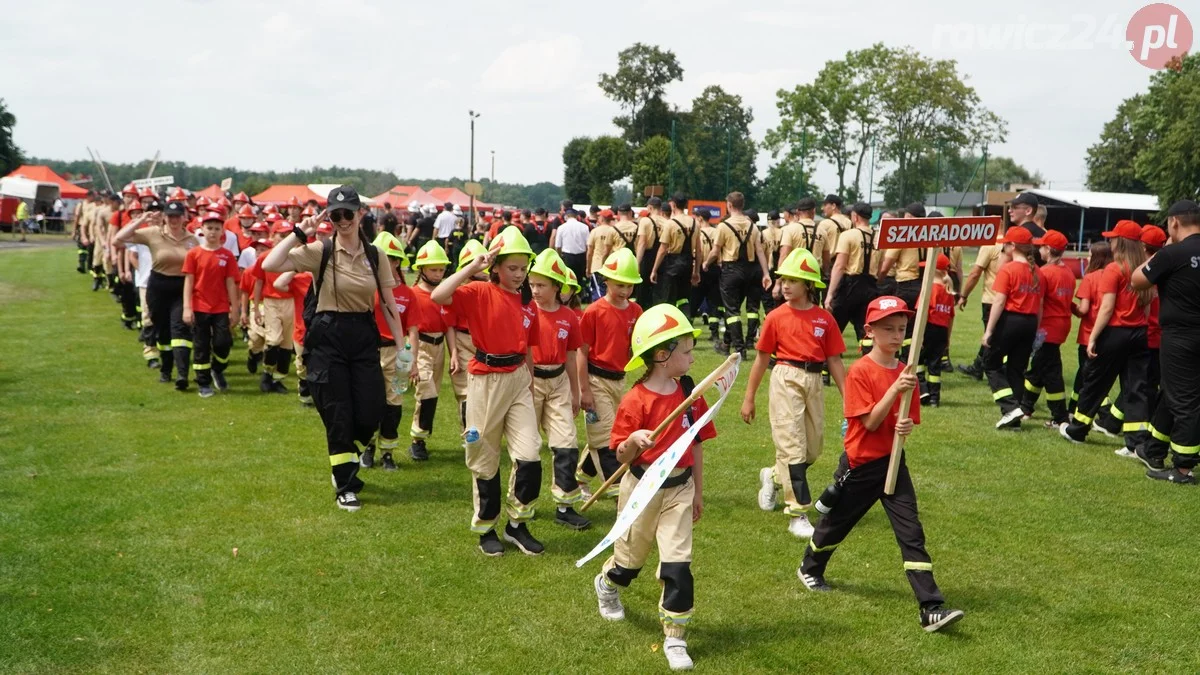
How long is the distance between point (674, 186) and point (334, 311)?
2258 centimetres

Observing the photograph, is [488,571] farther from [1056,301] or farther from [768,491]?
[1056,301]

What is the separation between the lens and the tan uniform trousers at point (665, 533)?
4.96 metres

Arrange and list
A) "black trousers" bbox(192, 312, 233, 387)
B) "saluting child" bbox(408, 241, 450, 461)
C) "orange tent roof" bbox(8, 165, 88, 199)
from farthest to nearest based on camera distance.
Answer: "orange tent roof" bbox(8, 165, 88, 199), "black trousers" bbox(192, 312, 233, 387), "saluting child" bbox(408, 241, 450, 461)

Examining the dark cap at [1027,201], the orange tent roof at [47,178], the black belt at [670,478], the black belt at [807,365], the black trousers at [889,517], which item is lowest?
the black trousers at [889,517]

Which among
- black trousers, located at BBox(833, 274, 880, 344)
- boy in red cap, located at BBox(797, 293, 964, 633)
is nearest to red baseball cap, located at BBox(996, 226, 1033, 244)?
black trousers, located at BBox(833, 274, 880, 344)

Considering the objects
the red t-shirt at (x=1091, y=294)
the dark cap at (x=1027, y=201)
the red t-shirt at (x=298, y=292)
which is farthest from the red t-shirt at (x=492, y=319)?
the dark cap at (x=1027, y=201)

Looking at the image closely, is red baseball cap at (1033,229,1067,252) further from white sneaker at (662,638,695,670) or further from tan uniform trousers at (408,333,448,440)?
white sneaker at (662,638,695,670)

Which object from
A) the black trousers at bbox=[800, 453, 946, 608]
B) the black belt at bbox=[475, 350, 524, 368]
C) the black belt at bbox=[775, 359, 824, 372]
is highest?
the black belt at bbox=[475, 350, 524, 368]

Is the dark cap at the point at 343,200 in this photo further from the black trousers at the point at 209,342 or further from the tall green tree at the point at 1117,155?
the tall green tree at the point at 1117,155

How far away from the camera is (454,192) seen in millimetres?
54438

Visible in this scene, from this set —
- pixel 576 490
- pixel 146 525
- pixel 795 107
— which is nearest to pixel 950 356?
pixel 576 490

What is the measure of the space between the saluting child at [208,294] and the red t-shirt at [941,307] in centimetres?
851

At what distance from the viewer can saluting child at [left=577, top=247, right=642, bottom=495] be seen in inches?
279

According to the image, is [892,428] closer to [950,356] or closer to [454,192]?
[950,356]
